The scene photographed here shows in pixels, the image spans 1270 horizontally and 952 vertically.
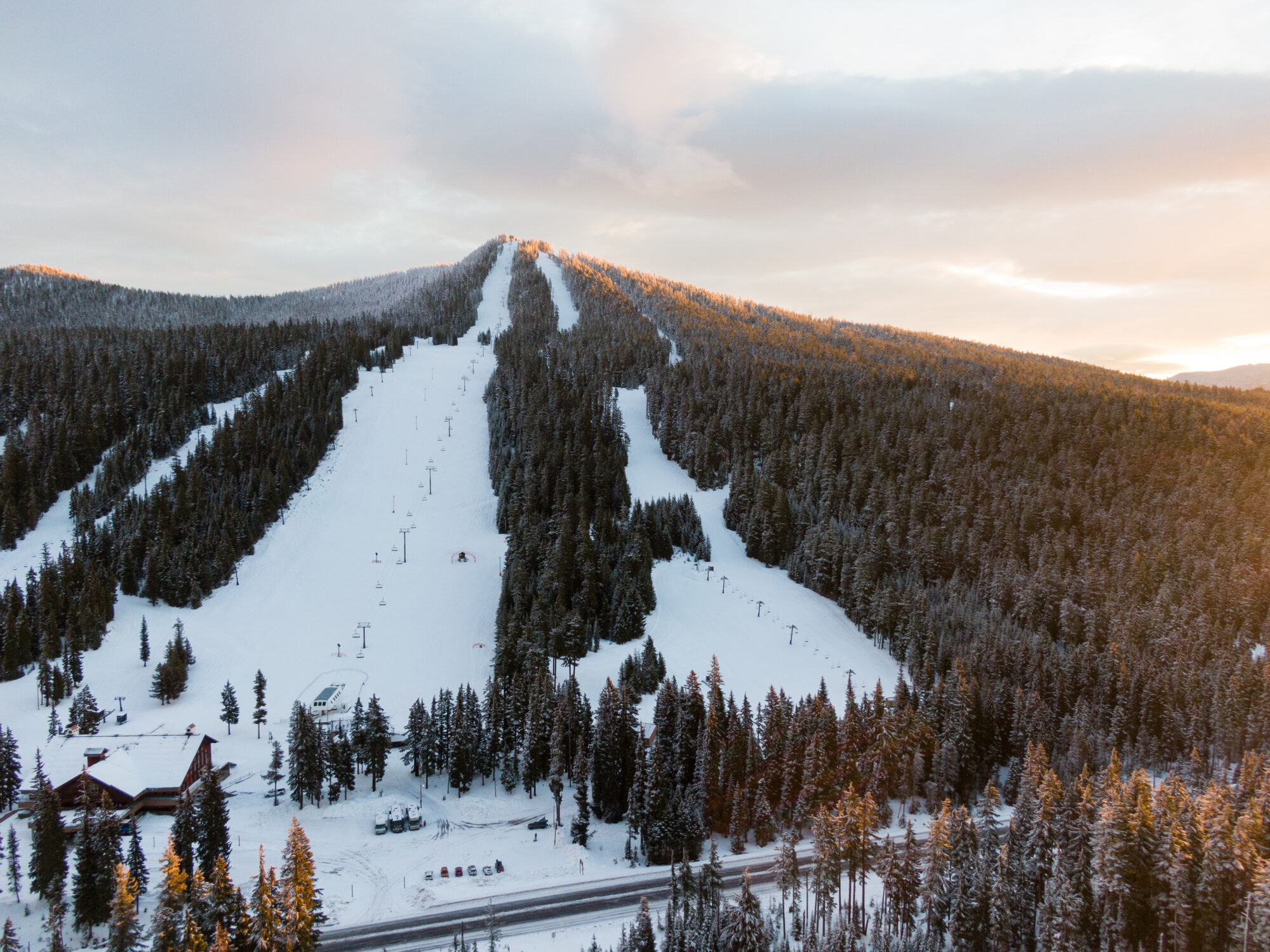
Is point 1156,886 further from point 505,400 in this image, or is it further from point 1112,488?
point 505,400

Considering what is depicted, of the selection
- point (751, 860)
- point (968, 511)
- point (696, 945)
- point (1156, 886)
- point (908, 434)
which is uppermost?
point (908, 434)

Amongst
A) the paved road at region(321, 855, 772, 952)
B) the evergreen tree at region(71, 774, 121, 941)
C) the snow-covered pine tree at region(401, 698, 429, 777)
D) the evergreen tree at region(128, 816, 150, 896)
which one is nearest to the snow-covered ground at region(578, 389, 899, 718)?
the snow-covered pine tree at region(401, 698, 429, 777)

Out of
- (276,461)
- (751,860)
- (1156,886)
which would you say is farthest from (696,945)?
(276,461)

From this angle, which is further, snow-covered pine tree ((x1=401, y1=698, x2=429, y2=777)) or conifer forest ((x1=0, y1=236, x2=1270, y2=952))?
snow-covered pine tree ((x1=401, y1=698, x2=429, y2=777))

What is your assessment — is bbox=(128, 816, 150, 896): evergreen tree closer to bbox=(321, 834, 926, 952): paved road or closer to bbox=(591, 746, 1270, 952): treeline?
bbox=(321, 834, 926, 952): paved road

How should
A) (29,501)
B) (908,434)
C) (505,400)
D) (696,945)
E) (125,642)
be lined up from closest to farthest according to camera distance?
(696,945)
(125,642)
(29,501)
(908,434)
(505,400)

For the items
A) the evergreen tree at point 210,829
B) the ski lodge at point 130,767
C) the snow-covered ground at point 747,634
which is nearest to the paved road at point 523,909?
the evergreen tree at point 210,829

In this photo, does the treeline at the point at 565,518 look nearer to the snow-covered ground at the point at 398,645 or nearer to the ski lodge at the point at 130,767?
the snow-covered ground at the point at 398,645
